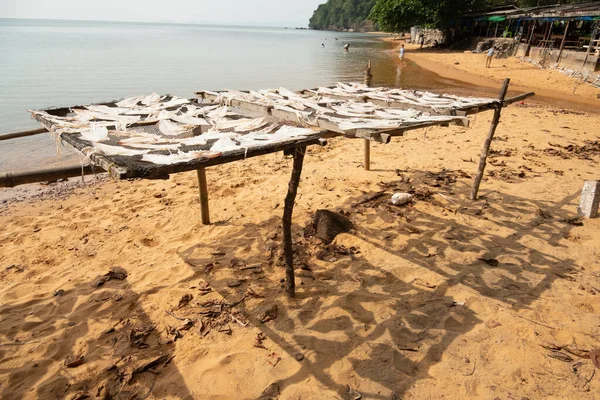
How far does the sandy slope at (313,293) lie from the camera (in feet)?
10.3

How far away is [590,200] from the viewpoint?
18.4ft

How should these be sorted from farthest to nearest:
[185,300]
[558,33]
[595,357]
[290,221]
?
1. [558,33]
2. [185,300]
3. [290,221]
4. [595,357]

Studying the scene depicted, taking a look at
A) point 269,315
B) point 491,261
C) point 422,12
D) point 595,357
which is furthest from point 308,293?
point 422,12

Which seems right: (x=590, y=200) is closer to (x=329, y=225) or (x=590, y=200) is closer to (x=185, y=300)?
(x=329, y=225)

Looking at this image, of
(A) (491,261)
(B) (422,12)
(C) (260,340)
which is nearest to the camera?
(C) (260,340)

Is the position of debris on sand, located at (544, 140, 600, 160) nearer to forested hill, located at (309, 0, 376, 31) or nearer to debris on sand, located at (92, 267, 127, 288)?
debris on sand, located at (92, 267, 127, 288)

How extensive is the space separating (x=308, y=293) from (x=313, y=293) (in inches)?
2.3

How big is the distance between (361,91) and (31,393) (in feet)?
19.0

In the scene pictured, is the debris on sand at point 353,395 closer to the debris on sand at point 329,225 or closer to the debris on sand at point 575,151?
the debris on sand at point 329,225

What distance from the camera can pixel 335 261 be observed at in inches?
187

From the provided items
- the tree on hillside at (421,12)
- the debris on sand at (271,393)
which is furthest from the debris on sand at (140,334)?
the tree on hillside at (421,12)

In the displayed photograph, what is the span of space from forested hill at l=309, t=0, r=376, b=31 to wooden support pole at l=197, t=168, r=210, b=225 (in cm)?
13131

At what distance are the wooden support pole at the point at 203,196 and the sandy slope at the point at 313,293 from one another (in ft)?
0.78

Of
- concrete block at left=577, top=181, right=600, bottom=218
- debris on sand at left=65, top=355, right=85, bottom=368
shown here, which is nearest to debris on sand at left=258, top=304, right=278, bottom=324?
debris on sand at left=65, top=355, right=85, bottom=368
